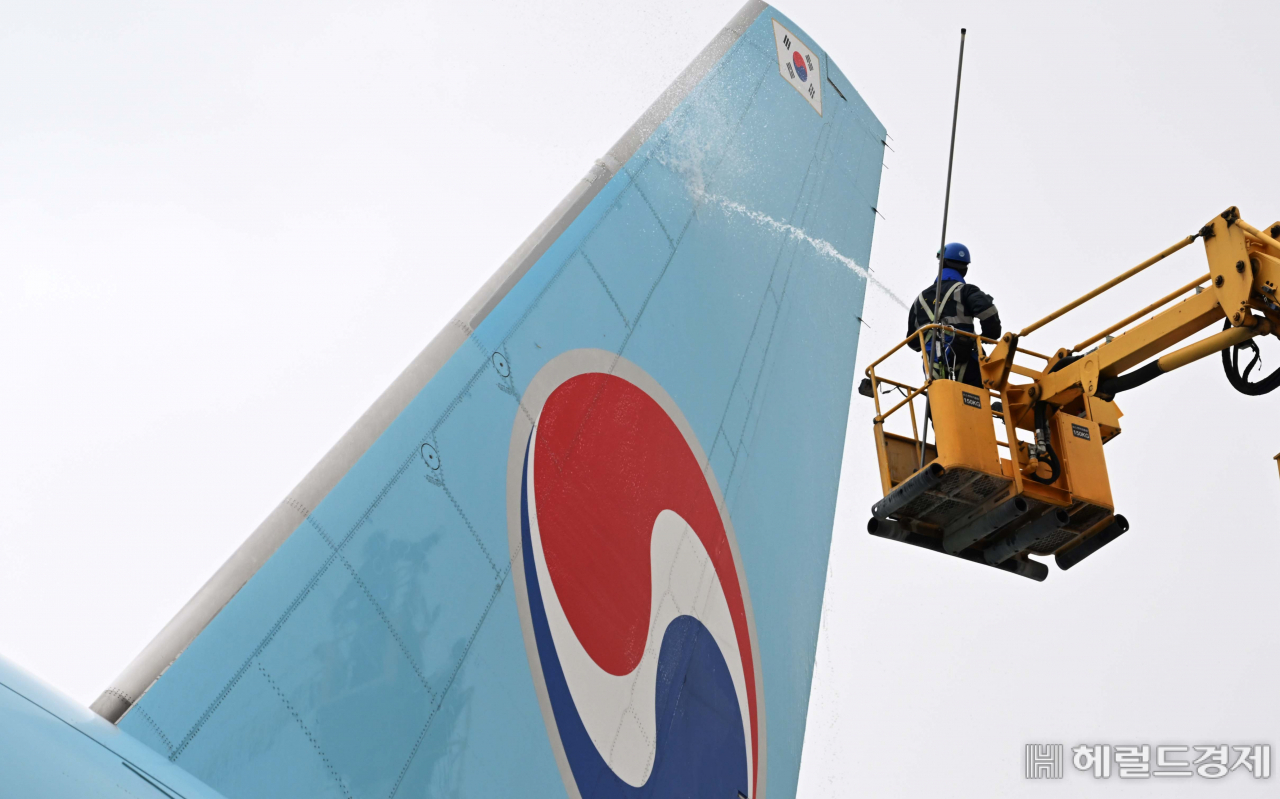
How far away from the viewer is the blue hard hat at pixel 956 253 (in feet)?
24.8

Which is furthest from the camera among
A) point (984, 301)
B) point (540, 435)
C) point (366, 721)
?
point (984, 301)

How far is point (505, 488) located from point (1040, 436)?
460 cm

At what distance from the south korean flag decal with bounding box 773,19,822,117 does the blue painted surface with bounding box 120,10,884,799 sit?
11cm

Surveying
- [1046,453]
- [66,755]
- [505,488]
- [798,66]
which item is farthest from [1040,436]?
[66,755]

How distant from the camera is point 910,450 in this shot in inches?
295

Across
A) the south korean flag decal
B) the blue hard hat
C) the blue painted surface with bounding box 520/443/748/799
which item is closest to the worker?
the blue hard hat

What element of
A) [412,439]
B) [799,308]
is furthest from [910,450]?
[412,439]

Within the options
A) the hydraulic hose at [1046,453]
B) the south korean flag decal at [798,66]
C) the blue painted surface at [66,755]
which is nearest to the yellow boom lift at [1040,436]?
the hydraulic hose at [1046,453]

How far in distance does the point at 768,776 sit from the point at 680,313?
221 centimetres

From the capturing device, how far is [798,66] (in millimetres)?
6516

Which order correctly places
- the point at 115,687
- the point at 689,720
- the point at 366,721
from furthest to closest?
the point at 689,720, the point at 366,721, the point at 115,687

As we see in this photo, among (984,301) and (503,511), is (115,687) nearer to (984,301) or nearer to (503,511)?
(503,511)

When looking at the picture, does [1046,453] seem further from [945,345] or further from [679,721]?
[679,721]

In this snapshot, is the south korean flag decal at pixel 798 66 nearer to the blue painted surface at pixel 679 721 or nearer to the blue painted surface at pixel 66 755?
Result: the blue painted surface at pixel 679 721
